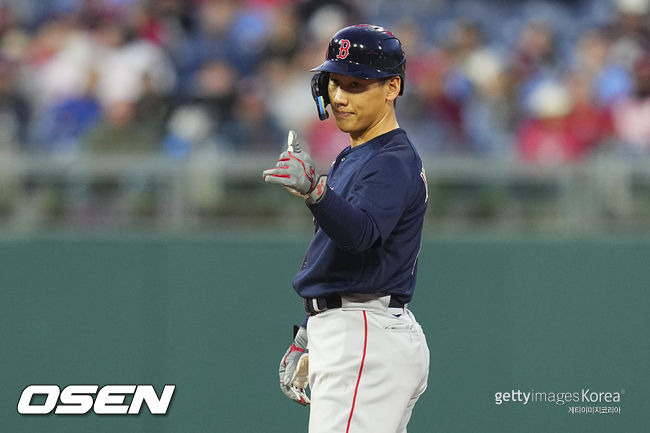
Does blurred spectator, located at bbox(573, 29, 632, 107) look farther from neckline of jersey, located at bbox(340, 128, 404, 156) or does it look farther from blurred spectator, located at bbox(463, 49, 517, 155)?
neckline of jersey, located at bbox(340, 128, 404, 156)

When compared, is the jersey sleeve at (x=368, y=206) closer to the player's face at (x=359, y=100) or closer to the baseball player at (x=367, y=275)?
the baseball player at (x=367, y=275)

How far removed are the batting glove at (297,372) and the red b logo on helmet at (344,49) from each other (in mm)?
959

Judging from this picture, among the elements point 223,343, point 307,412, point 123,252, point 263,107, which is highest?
point 263,107

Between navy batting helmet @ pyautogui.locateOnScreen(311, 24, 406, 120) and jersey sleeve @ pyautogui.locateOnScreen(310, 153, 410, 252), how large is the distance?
10.4 inches

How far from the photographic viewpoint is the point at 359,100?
10.2ft

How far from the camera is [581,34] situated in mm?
8523

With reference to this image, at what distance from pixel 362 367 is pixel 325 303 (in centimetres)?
23

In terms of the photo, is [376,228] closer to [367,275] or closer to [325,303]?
[367,275]

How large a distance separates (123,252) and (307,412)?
104 cm

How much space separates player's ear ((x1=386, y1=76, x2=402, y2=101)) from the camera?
3139mm

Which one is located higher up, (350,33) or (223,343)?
(350,33)

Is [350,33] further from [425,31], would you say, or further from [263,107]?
[425,31]

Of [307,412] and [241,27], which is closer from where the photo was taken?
[307,412]

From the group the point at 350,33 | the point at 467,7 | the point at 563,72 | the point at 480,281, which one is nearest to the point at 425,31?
the point at 467,7
